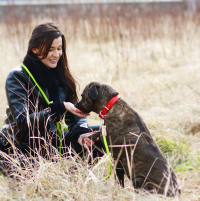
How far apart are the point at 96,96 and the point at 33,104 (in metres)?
0.72

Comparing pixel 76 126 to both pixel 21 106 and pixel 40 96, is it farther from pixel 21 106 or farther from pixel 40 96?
pixel 21 106

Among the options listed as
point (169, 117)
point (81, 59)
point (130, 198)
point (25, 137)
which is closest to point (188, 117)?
point (169, 117)

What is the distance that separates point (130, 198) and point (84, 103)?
0.91m

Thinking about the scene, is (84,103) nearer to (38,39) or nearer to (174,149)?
(38,39)

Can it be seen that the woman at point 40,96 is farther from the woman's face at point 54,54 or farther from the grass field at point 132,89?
the grass field at point 132,89

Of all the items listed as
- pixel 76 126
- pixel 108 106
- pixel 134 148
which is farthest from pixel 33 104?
pixel 134 148

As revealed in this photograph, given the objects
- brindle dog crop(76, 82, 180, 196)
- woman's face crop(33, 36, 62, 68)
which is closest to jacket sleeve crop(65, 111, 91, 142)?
brindle dog crop(76, 82, 180, 196)

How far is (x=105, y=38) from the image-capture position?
612 cm

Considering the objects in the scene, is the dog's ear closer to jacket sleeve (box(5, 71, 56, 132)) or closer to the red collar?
the red collar

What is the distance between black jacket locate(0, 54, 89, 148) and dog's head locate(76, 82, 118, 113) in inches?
8.5

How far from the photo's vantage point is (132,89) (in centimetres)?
478

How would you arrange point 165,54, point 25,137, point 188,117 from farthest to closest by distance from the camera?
1. point 165,54
2. point 188,117
3. point 25,137

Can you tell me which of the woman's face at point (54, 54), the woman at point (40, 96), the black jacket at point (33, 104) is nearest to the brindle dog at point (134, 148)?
the woman at point (40, 96)

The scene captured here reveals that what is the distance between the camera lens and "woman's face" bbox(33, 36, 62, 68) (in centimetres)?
256
